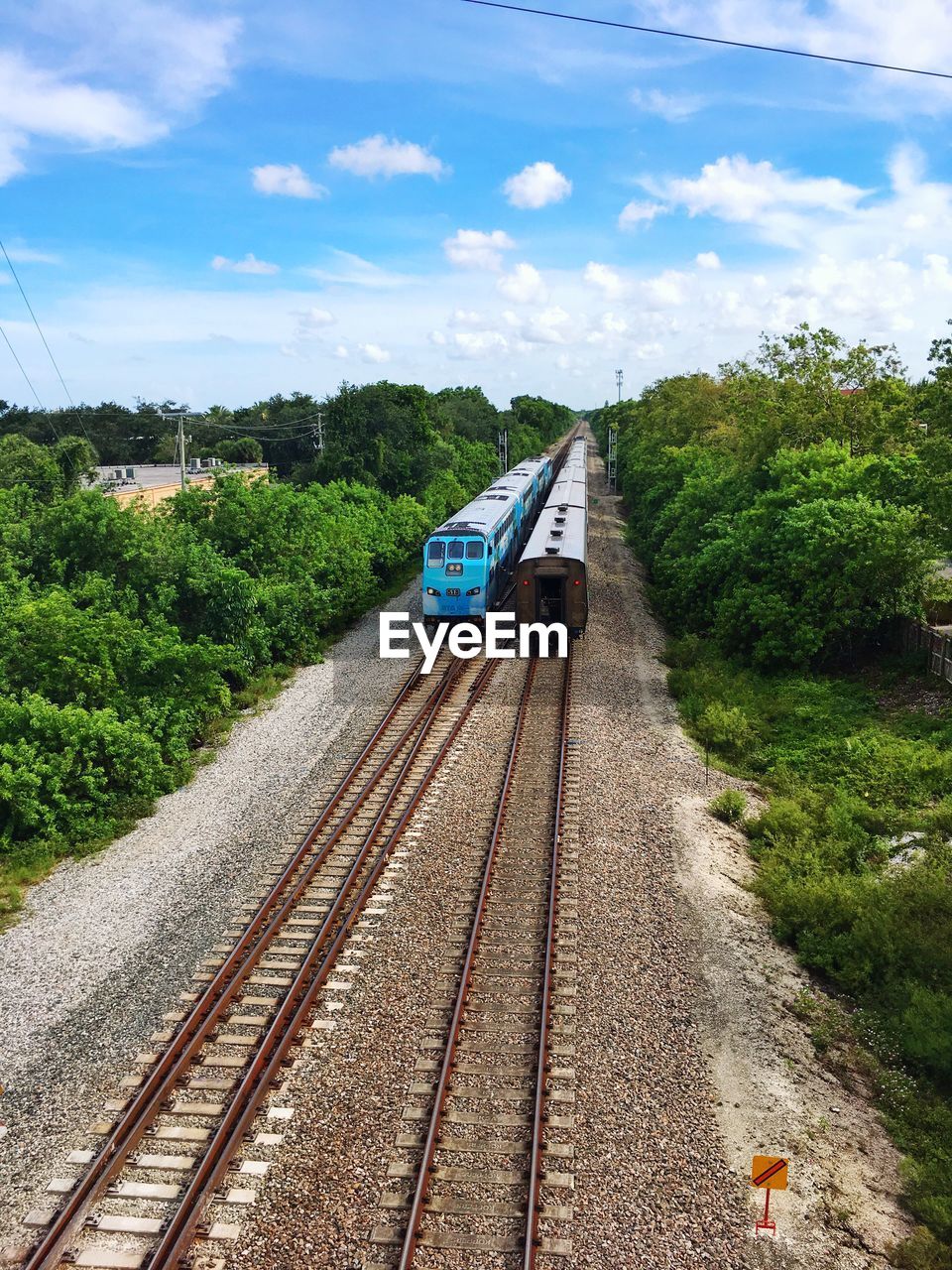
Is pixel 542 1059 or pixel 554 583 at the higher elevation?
pixel 554 583

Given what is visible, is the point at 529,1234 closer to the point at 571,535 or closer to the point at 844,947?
the point at 844,947

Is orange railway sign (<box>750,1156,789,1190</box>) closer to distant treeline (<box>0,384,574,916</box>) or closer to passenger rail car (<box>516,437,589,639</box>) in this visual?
distant treeline (<box>0,384,574,916</box>)

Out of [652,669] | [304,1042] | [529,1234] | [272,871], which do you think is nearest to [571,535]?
[652,669]

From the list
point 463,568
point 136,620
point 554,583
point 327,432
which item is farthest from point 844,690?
point 327,432

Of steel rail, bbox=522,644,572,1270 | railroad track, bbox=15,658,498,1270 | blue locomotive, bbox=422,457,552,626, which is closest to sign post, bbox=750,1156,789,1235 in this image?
steel rail, bbox=522,644,572,1270

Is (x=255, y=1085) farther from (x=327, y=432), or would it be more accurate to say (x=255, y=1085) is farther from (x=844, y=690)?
(x=327, y=432)

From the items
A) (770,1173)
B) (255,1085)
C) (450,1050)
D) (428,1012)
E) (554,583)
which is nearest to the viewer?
(770,1173)
